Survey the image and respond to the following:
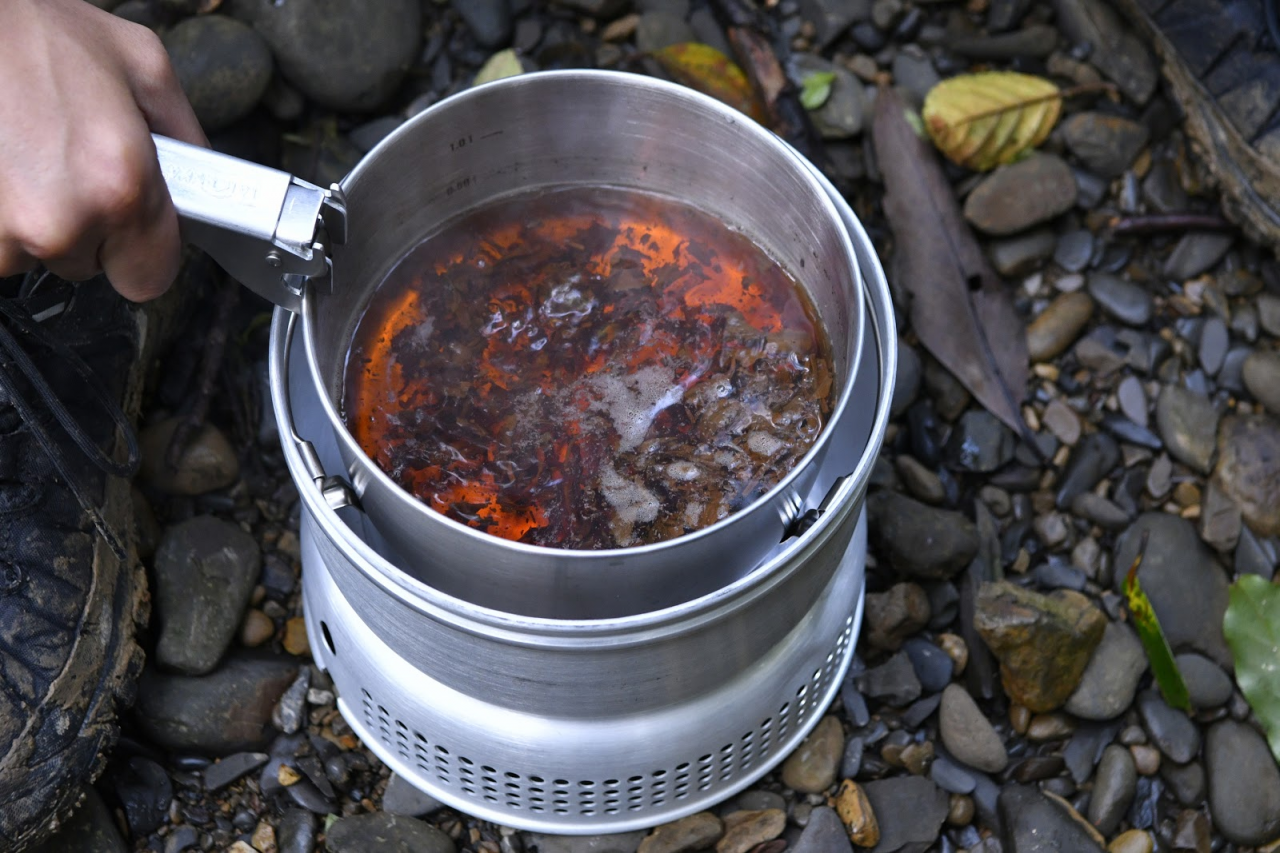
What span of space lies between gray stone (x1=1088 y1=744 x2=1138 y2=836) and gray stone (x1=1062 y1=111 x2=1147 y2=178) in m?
1.09

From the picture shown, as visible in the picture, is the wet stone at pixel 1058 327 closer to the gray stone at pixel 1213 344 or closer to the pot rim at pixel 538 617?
the gray stone at pixel 1213 344

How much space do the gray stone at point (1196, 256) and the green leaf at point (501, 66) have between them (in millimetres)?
1249

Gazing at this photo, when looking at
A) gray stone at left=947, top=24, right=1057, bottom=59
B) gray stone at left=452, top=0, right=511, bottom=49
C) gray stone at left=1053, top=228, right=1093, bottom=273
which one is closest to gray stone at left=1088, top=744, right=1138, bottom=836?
gray stone at left=1053, top=228, right=1093, bottom=273

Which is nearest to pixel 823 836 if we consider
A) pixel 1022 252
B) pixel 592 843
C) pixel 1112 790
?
pixel 592 843

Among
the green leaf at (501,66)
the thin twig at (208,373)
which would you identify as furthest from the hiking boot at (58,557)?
the green leaf at (501,66)

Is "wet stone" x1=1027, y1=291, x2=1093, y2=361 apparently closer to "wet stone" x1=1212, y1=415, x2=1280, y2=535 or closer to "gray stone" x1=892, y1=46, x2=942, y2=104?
"wet stone" x1=1212, y1=415, x2=1280, y2=535

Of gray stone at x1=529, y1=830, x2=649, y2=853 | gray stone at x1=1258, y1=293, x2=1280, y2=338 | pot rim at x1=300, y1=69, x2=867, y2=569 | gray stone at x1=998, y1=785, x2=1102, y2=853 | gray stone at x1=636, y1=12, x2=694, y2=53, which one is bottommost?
gray stone at x1=529, y1=830, x2=649, y2=853

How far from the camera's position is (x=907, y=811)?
1715 millimetres

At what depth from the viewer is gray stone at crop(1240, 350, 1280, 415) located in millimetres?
2031

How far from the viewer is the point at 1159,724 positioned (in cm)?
179

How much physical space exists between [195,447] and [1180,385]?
167 cm

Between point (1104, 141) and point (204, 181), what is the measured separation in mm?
1679

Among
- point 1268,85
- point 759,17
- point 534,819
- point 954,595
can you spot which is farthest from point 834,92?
point 534,819

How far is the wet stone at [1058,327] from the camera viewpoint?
2107 millimetres
